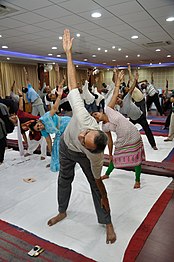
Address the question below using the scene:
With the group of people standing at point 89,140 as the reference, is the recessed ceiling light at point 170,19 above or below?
above

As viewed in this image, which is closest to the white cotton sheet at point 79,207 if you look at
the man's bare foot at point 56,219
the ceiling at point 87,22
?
the man's bare foot at point 56,219

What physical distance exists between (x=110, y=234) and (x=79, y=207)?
0.54m

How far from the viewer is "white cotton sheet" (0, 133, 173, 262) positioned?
173cm

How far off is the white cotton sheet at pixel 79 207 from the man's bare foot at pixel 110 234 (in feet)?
0.12

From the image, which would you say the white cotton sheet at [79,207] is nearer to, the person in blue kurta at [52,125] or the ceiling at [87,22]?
the person in blue kurta at [52,125]

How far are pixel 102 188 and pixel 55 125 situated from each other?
58.9 inches

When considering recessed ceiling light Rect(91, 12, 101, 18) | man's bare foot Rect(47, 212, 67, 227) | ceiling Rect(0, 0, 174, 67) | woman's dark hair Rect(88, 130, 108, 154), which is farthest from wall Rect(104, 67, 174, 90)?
woman's dark hair Rect(88, 130, 108, 154)

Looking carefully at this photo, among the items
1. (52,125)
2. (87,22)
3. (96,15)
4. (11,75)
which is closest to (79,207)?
Answer: (52,125)

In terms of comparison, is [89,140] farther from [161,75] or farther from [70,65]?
[161,75]

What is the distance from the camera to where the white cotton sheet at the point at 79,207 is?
1733 mm

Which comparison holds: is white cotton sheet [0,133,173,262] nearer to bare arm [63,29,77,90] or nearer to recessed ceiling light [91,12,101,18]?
bare arm [63,29,77,90]

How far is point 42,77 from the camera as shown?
11.5 m

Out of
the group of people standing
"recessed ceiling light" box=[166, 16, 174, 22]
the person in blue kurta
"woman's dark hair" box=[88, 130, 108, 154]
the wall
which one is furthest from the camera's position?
the wall

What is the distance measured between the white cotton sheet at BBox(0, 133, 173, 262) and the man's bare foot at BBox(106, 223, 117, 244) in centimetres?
4
